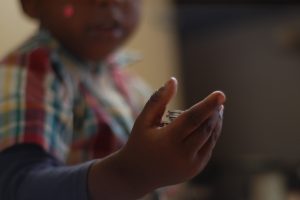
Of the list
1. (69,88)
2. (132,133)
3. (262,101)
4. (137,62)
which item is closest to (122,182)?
(132,133)

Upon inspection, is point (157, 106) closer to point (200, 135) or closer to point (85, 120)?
point (200, 135)

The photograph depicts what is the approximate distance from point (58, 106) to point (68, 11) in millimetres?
63

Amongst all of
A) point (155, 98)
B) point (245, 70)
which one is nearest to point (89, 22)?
point (155, 98)

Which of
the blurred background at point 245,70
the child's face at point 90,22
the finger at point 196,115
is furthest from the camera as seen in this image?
the blurred background at point 245,70

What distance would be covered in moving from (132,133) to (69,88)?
130 millimetres

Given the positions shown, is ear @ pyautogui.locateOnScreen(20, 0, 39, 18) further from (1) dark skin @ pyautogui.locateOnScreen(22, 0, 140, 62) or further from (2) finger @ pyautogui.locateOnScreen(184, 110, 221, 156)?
(2) finger @ pyautogui.locateOnScreen(184, 110, 221, 156)

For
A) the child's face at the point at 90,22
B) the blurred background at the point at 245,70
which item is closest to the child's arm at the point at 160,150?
the child's face at the point at 90,22

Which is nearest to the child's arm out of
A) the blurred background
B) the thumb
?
the thumb

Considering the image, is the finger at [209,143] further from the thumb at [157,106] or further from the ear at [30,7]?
the ear at [30,7]

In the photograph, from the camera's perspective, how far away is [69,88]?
39cm

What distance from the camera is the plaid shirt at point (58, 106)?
0.35 m

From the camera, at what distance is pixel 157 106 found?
26 cm

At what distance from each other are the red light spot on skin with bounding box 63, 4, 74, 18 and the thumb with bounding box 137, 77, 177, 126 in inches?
4.9

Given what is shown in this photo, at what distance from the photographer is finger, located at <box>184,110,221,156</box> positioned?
26cm
